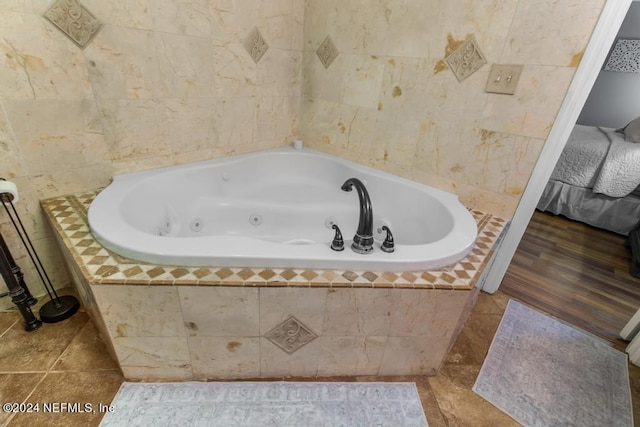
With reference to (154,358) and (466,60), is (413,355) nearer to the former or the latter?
(154,358)

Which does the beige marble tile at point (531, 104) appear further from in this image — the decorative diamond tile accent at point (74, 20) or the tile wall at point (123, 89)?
the decorative diamond tile accent at point (74, 20)

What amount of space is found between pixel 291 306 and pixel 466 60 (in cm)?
137

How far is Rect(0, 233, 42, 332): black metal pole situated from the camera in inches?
45.1

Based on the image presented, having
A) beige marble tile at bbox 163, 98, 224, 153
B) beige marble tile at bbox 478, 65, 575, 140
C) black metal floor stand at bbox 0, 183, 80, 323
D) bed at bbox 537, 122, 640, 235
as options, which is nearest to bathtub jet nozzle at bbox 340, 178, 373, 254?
beige marble tile at bbox 478, 65, 575, 140

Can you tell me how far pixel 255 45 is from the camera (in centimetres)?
170

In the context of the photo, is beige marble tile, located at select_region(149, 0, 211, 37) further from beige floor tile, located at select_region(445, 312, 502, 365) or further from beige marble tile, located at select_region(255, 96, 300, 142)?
beige floor tile, located at select_region(445, 312, 502, 365)

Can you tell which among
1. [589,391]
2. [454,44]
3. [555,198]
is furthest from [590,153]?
[589,391]

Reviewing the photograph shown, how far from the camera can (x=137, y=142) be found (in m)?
1.48

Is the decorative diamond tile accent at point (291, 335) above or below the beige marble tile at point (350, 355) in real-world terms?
above

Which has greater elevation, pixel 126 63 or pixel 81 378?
pixel 126 63

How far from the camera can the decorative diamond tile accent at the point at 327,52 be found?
1.79 meters

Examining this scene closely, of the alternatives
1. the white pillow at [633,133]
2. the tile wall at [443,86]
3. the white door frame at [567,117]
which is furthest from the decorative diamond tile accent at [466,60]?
the white pillow at [633,133]

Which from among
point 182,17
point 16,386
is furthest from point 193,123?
point 16,386

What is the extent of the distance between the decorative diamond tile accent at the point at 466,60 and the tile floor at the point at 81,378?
1.28 m
